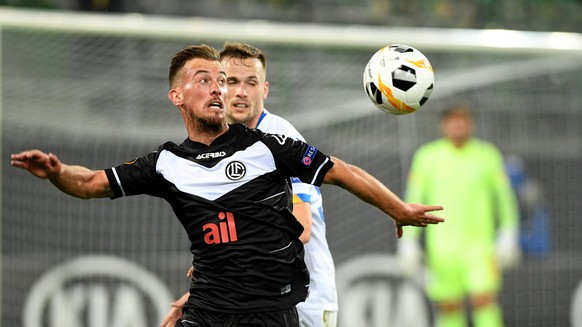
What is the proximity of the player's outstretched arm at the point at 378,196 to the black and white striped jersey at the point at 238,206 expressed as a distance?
0.07m

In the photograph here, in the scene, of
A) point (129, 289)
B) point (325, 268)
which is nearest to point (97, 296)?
point (129, 289)

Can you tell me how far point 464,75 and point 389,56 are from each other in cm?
552

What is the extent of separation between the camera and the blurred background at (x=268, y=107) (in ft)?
31.4

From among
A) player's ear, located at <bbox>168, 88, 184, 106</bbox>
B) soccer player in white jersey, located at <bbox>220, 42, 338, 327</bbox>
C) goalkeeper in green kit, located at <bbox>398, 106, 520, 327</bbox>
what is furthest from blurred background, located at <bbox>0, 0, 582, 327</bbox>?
player's ear, located at <bbox>168, 88, 184, 106</bbox>

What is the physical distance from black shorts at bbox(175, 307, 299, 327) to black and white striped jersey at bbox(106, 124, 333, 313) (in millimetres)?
35

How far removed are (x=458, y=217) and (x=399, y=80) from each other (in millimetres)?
4855

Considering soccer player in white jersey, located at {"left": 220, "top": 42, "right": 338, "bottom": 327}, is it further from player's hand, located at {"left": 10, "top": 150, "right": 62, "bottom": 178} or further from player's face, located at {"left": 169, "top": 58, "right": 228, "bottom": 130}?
player's hand, located at {"left": 10, "top": 150, "right": 62, "bottom": 178}

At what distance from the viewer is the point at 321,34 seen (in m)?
9.64

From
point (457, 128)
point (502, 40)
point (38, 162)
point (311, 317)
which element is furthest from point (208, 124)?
point (502, 40)

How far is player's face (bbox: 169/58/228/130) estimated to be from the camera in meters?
4.88

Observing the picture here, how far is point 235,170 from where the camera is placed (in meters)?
4.80

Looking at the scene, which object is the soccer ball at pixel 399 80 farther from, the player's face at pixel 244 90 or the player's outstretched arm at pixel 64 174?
the player's outstretched arm at pixel 64 174

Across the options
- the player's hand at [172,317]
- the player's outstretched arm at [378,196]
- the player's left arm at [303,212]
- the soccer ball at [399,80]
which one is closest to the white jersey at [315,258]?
the player's left arm at [303,212]

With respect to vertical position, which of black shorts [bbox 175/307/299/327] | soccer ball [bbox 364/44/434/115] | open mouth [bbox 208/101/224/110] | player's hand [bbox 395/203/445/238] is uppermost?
soccer ball [bbox 364/44/434/115]
